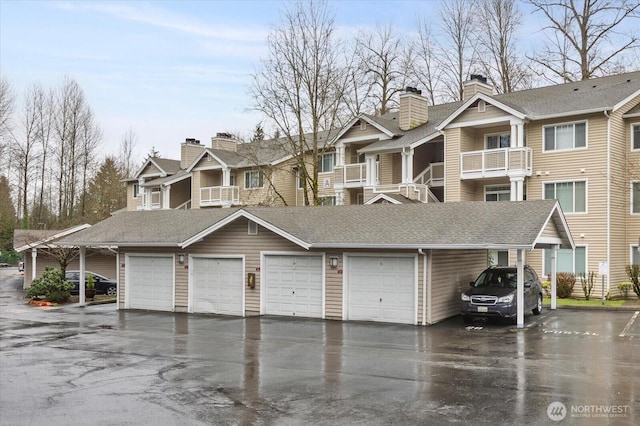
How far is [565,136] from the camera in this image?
27.7 meters

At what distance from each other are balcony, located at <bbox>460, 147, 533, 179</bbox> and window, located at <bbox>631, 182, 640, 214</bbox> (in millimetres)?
4374

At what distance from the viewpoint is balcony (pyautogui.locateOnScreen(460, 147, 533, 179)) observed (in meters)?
27.7

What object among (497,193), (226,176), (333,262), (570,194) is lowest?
(333,262)

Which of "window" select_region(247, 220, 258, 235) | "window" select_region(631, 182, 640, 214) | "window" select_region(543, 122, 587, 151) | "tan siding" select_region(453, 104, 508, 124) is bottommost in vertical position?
"window" select_region(247, 220, 258, 235)

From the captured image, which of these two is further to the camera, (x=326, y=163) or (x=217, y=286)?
(x=326, y=163)

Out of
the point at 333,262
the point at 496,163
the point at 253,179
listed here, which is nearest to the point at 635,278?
the point at 496,163

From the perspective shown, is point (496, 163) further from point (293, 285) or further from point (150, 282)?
point (150, 282)

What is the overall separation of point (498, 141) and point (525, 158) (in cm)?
276

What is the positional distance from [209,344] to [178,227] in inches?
368

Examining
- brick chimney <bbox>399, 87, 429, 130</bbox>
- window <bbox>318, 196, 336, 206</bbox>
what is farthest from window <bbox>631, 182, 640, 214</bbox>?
window <bbox>318, 196, 336, 206</bbox>

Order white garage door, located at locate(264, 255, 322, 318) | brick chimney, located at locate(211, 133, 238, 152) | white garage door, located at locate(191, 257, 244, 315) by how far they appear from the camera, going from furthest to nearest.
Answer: brick chimney, located at locate(211, 133, 238, 152), white garage door, located at locate(191, 257, 244, 315), white garage door, located at locate(264, 255, 322, 318)

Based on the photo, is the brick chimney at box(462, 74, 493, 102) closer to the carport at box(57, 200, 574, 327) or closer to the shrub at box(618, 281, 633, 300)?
the shrub at box(618, 281, 633, 300)

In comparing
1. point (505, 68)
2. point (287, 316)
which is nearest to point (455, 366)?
point (287, 316)

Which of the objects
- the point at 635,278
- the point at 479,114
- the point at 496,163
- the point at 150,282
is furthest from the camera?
the point at 479,114
